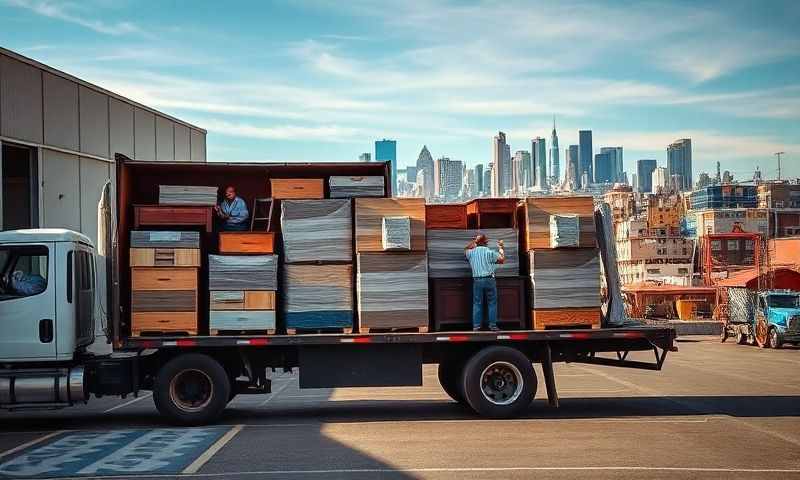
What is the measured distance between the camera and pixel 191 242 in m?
14.6

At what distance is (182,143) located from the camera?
38.8 meters

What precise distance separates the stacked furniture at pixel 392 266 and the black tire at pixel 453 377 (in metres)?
1.15

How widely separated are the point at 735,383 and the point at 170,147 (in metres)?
24.1

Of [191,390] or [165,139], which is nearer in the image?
[191,390]

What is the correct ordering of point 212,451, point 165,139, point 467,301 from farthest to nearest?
point 165,139 → point 467,301 → point 212,451

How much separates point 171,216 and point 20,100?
11.8 m

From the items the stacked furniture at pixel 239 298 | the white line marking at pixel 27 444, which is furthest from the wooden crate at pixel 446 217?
the white line marking at pixel 27 444

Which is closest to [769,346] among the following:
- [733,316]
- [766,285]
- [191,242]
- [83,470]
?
[733,316]

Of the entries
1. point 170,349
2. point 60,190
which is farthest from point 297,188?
point 60,190

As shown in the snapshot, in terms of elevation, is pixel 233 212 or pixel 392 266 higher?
pixel 233 212

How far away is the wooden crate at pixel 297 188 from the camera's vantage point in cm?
1511

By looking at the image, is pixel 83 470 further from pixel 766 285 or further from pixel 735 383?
pixel 766 285

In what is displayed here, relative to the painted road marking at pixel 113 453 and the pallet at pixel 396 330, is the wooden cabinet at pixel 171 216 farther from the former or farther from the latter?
the painted road marking at pixel 113 453

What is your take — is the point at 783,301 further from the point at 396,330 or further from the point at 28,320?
the point at 28,320
